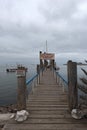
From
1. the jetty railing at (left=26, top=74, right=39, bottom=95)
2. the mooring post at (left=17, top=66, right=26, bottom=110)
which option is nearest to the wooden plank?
the mooring post at (left=17, top=66, right=26, bottom=110)

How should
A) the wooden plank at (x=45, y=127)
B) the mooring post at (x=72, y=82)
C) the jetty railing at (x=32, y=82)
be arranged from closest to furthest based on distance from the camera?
the wooden plank at (x=45, y=127), the mooring post at (x=72, y=82), the jetty railing at (x=32, y=82)

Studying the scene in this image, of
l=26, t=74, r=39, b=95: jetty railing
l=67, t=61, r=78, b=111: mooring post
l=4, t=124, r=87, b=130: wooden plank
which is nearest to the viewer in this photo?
l=4, t=124, r=87, b=130: wooden plank

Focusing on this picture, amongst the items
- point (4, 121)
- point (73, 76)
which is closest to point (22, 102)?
point (4, 121)

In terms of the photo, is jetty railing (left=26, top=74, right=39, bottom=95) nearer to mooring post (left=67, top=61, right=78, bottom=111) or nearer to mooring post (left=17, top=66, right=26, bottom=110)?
mooring post (left=17, top=66, right=26, bottom=110)

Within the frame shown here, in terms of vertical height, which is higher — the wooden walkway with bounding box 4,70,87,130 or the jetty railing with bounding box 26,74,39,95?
the jetty railing with bounding box 26,74,39,95

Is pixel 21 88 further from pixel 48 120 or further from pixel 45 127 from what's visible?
pixel 45 127

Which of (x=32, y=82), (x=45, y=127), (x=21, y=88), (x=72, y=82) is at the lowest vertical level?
(x=45, y=127)

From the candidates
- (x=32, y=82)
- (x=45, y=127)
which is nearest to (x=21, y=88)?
(x=45, y=127)

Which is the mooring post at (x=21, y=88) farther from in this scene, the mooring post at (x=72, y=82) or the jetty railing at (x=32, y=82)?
the jetty railing at (x=32, y=82)

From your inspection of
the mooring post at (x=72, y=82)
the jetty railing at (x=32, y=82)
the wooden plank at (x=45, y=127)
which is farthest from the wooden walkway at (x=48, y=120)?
the jetty railing at (x=32, y=82)

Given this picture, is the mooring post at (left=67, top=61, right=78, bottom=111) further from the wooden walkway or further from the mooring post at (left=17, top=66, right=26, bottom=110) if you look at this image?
the mooring post at (left=17, top=66, right=26, bottom=110)

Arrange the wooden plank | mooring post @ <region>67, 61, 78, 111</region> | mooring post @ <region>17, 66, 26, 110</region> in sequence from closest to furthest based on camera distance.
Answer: the wooden plank
mooring post @ <region>17, 66, 26, 110</region>
mooring post @ <region>67, 61, 78, 111</region>

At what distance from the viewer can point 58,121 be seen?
628 cm

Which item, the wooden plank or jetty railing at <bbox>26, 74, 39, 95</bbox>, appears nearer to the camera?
the wooden plank
